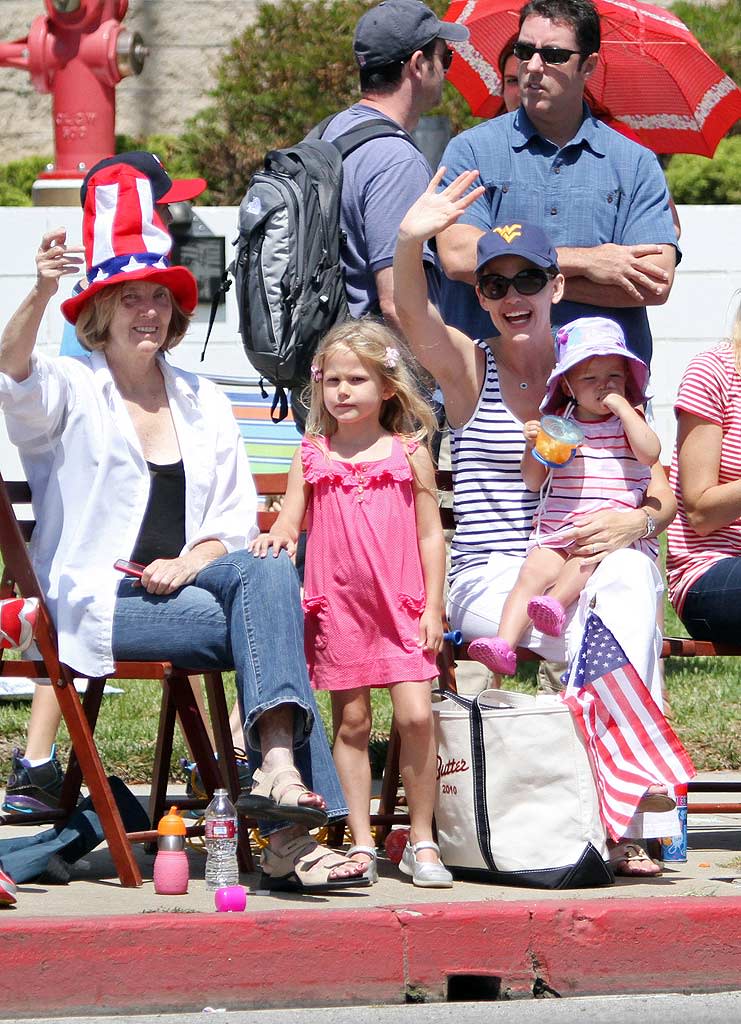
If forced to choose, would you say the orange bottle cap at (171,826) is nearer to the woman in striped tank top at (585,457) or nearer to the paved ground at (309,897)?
the paved ground at (309,897)

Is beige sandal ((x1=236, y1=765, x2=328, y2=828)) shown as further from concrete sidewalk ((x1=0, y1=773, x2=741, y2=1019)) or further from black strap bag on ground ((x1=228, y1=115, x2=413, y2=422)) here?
black strap bag on ground ((x1=228, y1=115, x2=413, y2=422))

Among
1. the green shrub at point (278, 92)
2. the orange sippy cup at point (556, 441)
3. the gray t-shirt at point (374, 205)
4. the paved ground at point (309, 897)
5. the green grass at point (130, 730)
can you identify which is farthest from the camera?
the green shrub at point (278, 92)

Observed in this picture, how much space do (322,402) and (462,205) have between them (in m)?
0.67

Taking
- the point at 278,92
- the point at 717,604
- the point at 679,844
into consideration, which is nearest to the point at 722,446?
the point at 717,604

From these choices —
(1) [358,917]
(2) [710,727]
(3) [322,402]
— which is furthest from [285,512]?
(2) [710,727]

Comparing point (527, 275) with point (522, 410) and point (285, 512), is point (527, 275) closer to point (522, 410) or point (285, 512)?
point (522, 410)

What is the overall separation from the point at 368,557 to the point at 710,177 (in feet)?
33.3

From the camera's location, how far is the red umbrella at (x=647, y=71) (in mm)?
6992

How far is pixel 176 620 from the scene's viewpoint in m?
4.51

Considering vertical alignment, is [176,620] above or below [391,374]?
below

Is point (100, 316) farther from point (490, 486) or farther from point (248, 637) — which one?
point (490, 486)

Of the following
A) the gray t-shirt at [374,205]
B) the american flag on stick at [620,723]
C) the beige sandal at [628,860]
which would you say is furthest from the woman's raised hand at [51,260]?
the beige sandal at [628,860]

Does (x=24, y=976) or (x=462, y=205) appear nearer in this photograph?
(x=24, y=976)

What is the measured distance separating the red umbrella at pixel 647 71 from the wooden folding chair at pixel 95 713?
3.33m
